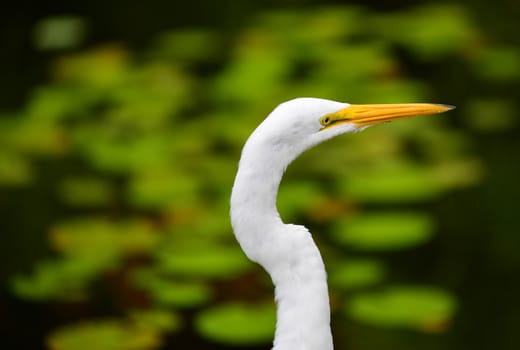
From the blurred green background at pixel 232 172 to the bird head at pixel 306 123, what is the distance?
974 mm

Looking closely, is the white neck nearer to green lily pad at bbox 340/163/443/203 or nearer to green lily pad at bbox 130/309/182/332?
green lily pad at bbox 130/309/182/332

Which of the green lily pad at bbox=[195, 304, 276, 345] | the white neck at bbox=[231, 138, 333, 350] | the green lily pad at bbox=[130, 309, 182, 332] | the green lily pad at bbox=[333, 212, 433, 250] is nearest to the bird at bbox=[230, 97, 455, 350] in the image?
the white neck at bbox=[231, 138, 333, 350]

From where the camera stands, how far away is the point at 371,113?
61.5 inches

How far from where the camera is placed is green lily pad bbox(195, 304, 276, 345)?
238 cm

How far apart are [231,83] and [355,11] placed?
697mm

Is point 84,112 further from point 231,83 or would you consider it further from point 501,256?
point 501,256

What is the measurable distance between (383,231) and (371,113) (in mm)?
1209

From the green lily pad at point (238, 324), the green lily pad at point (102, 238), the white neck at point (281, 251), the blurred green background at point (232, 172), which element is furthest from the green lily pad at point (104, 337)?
the white neck at point (281, 251)

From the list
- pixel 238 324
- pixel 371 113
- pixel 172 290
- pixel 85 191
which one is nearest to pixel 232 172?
pixel 85 191

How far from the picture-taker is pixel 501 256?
274cm

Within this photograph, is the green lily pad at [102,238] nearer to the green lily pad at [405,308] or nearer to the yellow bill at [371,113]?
the green lily pad at [405,308]

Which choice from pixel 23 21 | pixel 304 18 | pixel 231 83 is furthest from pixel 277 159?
pixel 23 21

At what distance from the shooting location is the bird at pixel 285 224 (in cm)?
141

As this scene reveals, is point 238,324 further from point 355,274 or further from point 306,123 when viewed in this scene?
point 306,123
